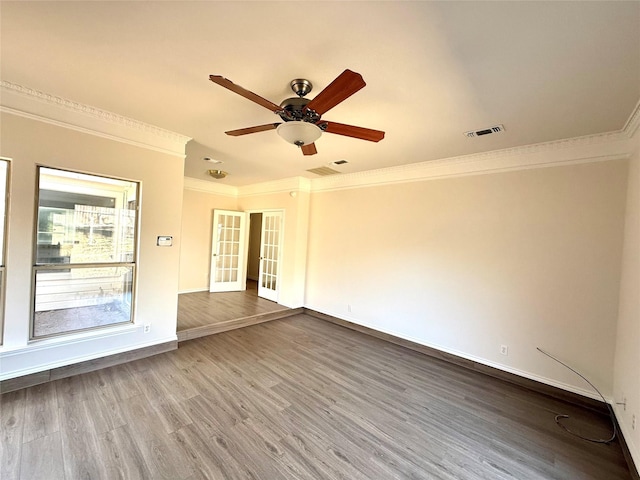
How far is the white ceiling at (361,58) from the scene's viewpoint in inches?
56.2

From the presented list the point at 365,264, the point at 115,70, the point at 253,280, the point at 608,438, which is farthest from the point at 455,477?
the point at 253,280

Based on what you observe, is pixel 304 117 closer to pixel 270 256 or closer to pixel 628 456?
pixel 628 456

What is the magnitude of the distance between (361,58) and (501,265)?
9.69ft

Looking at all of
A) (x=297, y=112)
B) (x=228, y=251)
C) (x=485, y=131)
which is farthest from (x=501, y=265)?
(x=228, y=251)

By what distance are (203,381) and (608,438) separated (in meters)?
3.85

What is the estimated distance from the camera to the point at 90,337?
2.89 metres

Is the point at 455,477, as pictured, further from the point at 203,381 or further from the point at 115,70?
the point at 115,70

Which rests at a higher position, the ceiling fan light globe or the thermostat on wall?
the ceiling fan light globe

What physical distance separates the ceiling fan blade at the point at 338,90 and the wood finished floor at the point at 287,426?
2.52 m

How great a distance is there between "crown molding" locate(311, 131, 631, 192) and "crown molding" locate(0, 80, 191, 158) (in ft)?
10.1

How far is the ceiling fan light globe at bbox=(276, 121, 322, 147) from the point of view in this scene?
6.47ft

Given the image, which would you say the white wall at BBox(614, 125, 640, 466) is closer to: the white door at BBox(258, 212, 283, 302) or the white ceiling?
the white ceiling

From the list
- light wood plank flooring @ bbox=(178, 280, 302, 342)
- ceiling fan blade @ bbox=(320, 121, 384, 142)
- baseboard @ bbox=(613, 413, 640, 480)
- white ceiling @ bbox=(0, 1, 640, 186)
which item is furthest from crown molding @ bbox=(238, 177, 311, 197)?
baseboard @ bbox=(613, 413, 640, 480)

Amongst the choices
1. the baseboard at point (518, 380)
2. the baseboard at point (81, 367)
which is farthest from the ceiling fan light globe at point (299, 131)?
the baseboard at point (518, 380)
